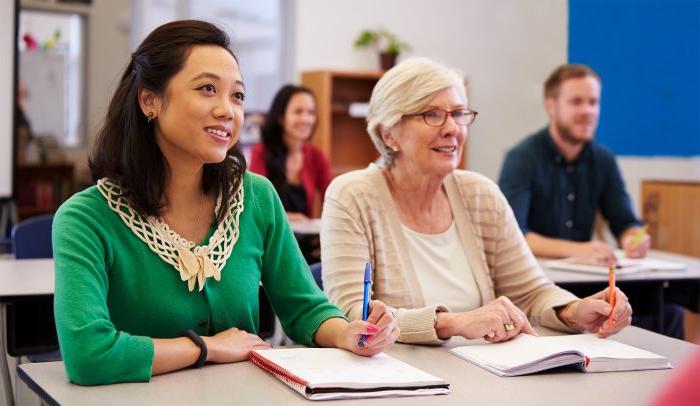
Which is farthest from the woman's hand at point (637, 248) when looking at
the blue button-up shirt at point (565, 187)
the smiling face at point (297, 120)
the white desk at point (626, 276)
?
the smiling face at point (297, 120)

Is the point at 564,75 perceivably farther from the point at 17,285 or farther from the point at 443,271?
the point at 17,285

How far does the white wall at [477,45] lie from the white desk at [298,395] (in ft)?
17.8

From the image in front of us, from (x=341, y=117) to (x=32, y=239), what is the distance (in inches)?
163

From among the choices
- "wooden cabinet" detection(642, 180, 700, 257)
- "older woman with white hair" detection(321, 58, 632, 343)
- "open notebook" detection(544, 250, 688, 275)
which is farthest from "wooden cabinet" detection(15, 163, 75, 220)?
"older woman with white hair" detection(321, 58, 632, 343)

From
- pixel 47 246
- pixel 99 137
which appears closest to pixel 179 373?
pixel 99 137

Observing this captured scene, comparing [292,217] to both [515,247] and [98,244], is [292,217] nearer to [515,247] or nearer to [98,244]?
[515,247]

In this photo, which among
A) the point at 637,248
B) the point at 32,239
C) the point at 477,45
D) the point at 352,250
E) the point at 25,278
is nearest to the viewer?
the point at 352,250

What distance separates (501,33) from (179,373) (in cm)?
620

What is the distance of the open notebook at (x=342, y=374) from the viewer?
61.0 inches

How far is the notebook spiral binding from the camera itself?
1562mm

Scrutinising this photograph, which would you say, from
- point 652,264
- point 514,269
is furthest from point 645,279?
point 514,269

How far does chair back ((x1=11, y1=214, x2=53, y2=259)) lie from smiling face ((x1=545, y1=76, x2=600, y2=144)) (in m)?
2.24

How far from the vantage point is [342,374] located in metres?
1.63

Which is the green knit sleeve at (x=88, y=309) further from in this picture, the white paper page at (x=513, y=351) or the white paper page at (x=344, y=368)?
the white paper page at (x=513, y=351)
